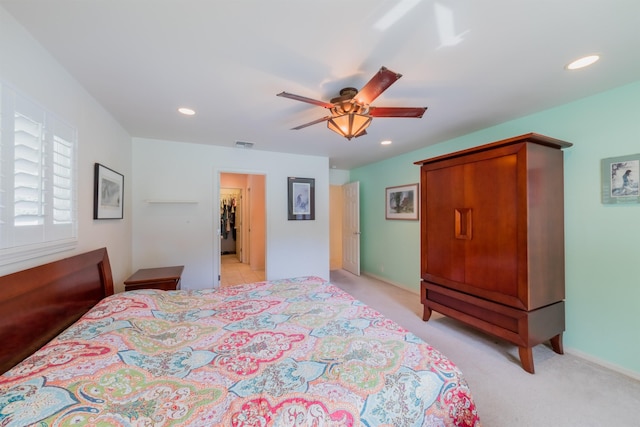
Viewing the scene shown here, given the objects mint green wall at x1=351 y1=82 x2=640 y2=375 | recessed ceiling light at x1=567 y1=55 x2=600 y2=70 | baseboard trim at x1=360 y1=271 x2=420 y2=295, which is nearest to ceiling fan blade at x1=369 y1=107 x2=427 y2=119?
mint green wall at x1=351 y1=82 x2=640 y2=375

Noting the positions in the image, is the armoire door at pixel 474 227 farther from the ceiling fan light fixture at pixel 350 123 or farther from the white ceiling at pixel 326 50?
the ceiling fan light fixture at pixel 350 123

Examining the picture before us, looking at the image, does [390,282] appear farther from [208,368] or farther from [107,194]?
[107,194]

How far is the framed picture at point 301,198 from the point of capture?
13.8 feet

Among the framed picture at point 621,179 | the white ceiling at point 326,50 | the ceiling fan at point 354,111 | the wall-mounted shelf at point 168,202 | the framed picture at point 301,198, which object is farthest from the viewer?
the framed picture at point 301,198

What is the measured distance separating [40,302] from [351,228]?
4.71 meters

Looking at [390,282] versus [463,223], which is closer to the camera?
[463,223]

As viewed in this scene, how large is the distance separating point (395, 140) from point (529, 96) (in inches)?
60.2

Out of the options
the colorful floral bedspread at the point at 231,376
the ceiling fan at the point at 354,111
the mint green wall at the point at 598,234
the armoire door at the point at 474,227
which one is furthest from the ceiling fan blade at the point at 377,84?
the colorful floral bedspread at the point at 231,376

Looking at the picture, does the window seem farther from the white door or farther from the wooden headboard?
the white door

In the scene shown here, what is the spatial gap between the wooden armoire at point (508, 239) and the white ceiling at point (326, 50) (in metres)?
0.56

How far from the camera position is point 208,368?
1.13 m

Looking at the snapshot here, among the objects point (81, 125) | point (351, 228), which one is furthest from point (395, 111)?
point (351, 228)

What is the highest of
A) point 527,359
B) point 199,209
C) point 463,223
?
point 199,209

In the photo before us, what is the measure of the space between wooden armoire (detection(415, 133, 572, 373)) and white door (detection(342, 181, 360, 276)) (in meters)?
2.51
